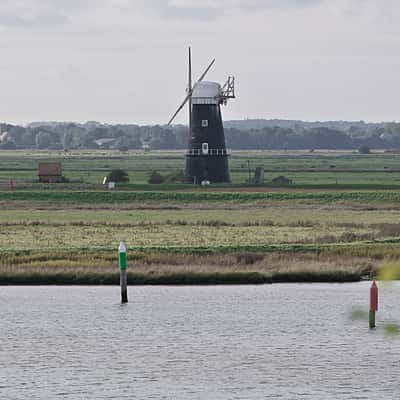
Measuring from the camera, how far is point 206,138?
9869cm

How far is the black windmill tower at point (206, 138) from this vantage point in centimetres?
9844

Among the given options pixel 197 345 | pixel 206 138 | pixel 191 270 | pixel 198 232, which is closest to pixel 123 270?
pixel 197 345

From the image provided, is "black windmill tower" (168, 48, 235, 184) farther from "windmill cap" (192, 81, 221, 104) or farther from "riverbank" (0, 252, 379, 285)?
"riverbank" (0, 252, 379, 285)

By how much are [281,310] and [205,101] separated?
6550 cm

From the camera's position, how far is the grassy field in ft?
141

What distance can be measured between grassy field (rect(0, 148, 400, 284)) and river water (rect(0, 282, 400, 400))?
264cm

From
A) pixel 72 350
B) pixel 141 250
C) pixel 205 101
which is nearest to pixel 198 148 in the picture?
pixel 205 101

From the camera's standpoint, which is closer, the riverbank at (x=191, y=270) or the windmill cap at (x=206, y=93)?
the riverbank at (x=191, y=270)

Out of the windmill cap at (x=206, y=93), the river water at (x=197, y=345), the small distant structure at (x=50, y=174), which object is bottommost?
the river water at (x=197, y=345)

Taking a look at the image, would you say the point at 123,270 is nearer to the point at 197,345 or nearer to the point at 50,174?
the point at 197,345

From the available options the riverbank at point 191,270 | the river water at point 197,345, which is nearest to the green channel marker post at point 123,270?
the river water at point 197,345

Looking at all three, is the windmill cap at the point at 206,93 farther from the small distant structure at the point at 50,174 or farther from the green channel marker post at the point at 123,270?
the green channel marker post at the point at 123,270

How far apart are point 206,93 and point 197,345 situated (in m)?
71.3

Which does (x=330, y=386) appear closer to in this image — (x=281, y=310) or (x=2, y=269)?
(x=281, y=310)
